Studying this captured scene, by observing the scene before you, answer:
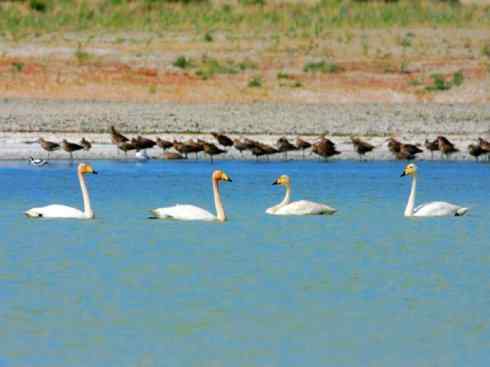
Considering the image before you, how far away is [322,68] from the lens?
3503 centimetres

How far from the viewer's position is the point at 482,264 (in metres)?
15.2

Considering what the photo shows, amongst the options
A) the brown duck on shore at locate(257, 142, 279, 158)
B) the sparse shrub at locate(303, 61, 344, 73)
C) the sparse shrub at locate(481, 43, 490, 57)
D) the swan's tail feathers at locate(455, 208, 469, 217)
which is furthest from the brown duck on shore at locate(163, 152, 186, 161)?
the sparse shrub at locate(481, 43, 490, 57)

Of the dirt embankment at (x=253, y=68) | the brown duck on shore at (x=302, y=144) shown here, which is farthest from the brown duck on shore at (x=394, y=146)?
the dirt embankment at (x=253, y=68)

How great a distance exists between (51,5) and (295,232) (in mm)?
28847

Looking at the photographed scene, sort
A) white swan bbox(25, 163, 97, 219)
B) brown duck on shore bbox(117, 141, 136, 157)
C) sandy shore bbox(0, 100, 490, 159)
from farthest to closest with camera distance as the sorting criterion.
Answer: sandy shore bbox(0, 100, 490, 159)
brown duck on shore bbox(117, 141, 136, 157)
white swan bbox(25, 163, 97, 219)

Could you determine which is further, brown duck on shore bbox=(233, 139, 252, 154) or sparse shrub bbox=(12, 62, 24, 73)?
sparse shrub bbox=(12, 62, 24, 73)

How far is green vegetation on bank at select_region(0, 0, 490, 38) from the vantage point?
41500 mm

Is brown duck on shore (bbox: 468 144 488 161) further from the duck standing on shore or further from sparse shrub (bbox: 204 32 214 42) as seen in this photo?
sparse shrub (bbox: 204 32 214 42)

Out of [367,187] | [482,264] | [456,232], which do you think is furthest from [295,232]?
[367,187]

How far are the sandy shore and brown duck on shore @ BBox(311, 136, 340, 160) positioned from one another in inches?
28.9

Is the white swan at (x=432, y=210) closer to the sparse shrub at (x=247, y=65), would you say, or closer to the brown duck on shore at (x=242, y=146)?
the brown duck on shore at (x=242, y=146)

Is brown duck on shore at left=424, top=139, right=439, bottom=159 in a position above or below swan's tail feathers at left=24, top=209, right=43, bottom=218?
below

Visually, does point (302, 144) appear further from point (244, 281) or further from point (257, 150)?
point (244, 281)

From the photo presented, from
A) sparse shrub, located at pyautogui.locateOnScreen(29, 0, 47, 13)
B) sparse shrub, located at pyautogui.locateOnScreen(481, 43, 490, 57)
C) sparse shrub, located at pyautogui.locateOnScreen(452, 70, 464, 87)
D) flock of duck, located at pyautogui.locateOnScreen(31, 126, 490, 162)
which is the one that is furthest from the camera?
sparse shrub, located at pyautogui.locateOnScreen(29, 0, 47, 13)
